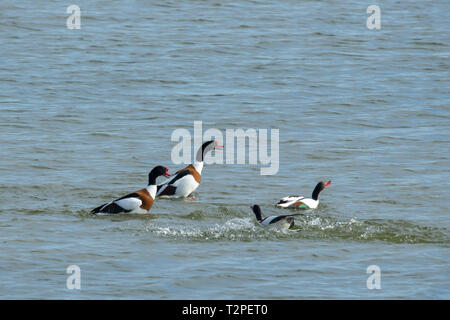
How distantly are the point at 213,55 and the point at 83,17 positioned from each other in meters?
6.58

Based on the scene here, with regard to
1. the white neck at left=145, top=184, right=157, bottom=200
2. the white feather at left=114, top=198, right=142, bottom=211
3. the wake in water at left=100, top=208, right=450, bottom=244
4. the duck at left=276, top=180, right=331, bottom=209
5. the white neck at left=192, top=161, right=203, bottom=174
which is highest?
the white neck at left=192, top=161, right=203, bottom=174

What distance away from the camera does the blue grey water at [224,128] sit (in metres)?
11.0

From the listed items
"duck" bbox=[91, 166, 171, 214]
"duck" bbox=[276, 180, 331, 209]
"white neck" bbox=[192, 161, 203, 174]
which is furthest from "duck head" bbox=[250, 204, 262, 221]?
"white neck" bbox=[192, 161, 203, 174]

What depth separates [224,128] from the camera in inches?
788

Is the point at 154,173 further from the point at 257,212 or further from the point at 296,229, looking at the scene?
the point at 296,229

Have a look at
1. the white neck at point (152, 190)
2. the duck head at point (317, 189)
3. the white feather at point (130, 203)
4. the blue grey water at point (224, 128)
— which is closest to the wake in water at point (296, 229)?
the blue grey water at point (224, 128)

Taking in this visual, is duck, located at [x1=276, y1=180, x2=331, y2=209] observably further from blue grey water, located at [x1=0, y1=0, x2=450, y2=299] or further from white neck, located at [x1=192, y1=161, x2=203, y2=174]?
white neck, located at [x1=192, y1=161, x2=203, y2=174]

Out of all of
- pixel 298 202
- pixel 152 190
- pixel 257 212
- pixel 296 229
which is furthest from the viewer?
pixel 152 190

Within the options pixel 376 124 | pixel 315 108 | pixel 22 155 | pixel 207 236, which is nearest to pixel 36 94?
pixel 22 155

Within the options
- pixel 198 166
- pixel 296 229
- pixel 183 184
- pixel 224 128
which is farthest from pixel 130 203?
pixel 224 128

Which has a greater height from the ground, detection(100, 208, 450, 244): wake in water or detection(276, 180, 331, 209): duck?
detection(276, 180, 331, 209): duck

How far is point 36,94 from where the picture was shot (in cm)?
2238

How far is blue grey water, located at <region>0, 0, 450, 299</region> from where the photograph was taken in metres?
11.0

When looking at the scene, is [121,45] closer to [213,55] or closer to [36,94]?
[213,55]
